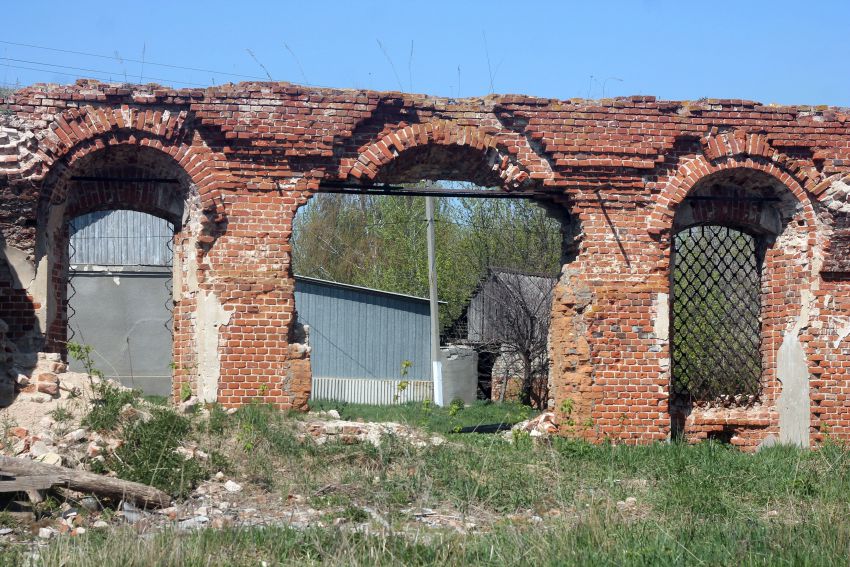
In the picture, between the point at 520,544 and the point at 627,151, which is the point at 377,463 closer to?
the point at 520,544

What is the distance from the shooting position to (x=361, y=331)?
75.5 feet

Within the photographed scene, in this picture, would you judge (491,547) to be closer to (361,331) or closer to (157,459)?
(157,459)

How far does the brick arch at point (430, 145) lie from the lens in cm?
1015

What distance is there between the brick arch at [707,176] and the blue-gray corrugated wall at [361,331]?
12753 millimetres

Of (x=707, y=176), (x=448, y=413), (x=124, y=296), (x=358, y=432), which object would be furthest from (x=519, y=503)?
(x=124, y=296)

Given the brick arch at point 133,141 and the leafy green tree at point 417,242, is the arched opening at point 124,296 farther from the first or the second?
the leafy green tree at point 417,242

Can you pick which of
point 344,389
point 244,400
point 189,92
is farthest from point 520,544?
point 344,389

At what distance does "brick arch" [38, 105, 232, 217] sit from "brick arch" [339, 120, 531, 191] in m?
1.36

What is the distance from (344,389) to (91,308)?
19.5 feet

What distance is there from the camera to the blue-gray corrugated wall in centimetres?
2267

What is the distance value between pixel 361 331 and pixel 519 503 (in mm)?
15502

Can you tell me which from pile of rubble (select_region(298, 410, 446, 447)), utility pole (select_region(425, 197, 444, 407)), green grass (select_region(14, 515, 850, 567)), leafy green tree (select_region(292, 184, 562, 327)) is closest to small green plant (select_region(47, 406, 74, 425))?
pile of rubble (select_region(298, 410, 446, 447))

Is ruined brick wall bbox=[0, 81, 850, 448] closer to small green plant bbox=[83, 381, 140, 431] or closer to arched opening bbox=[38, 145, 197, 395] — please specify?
small green plant bbox=[83, 381, 140, 431]

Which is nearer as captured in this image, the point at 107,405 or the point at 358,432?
the point at 107,405
